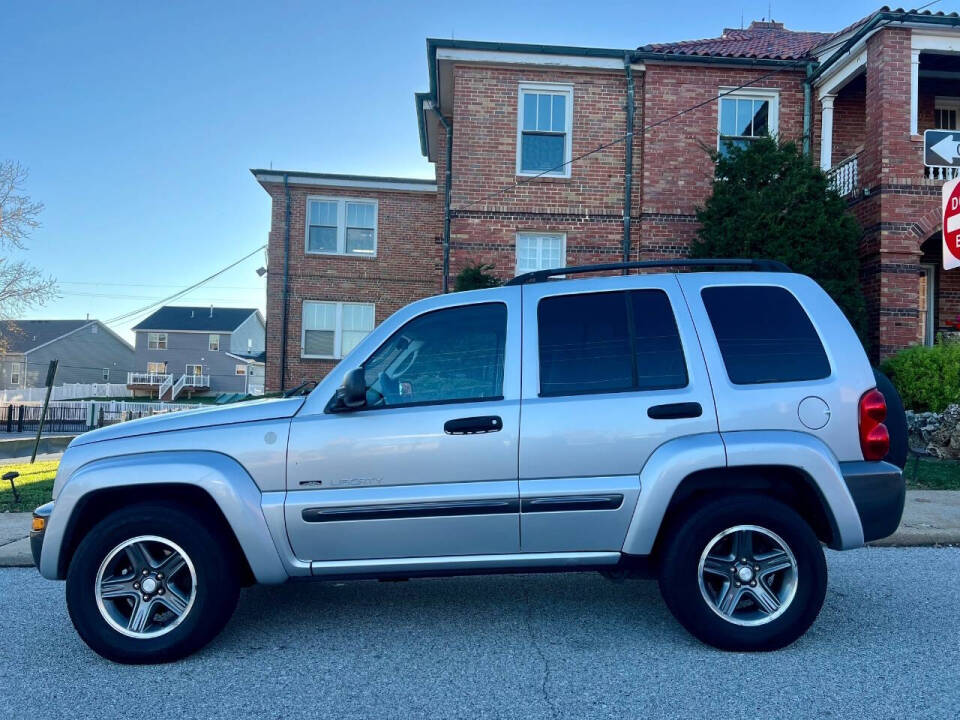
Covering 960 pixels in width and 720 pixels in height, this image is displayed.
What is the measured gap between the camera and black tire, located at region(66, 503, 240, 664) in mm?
3695

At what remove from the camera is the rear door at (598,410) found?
376cm

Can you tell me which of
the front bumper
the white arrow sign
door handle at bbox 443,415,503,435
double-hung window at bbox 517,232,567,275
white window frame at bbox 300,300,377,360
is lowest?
the front bumper

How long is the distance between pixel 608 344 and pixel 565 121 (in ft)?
39.5

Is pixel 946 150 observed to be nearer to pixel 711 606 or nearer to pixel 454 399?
pixel 711 606

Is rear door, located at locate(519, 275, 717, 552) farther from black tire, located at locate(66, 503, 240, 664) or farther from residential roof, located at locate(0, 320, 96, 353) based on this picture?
residential roof, located at locate(0, 320, 96, 353)

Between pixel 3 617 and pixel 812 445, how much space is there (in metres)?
4.96

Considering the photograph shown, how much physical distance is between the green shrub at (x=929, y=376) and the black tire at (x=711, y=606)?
9229mm

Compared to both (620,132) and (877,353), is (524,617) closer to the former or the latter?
(877,353)

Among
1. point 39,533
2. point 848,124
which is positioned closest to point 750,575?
point 39,533

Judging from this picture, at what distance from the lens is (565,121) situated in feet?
49.1

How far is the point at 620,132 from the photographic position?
14.9 metres

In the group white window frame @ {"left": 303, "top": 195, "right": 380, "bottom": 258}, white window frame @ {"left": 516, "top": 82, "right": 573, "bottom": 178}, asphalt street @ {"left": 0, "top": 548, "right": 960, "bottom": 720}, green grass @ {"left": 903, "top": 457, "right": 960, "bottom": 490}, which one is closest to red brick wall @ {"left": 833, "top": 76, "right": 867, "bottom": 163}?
white window frame @ {"left": 516, "top": 82, "right": 573, "bottom": 178}

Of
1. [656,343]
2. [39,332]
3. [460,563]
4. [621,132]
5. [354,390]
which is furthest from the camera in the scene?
[39,332]

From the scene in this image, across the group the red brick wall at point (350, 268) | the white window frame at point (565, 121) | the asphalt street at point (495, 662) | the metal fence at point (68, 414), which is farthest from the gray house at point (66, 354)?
the asphalt street at point (495, 662)
